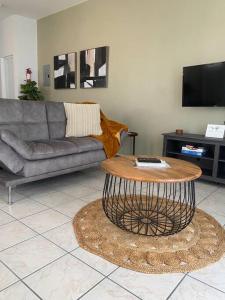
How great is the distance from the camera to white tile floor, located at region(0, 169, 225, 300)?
1163mm

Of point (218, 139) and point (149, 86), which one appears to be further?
point (149, 86)

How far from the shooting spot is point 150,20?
11.4 ft

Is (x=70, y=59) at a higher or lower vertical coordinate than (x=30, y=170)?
higher

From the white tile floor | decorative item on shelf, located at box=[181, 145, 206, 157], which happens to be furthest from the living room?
decorative item on shelf, located at box=[181, 145, 206, 157]

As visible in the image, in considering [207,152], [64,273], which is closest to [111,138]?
[207,152]

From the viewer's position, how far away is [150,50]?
3.54m

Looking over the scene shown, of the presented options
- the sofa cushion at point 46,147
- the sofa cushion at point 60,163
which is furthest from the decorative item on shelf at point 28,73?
the sofa cushion at point 60,163

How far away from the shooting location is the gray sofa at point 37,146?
2.13 m

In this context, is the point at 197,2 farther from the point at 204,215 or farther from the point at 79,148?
the point at 204,215

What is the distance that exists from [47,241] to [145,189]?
1.36 meters

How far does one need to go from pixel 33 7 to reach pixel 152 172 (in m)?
4.70

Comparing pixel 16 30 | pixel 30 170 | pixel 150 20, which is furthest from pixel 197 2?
pixel 16 30

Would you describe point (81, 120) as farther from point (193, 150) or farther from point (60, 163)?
point (193, 150)

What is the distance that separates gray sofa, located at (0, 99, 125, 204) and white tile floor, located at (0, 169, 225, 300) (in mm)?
403
